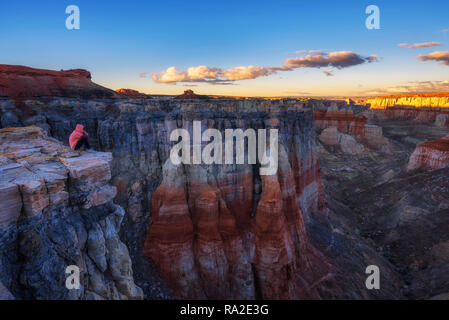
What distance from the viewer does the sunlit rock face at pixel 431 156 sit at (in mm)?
36500

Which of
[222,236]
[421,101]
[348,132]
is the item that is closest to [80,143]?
[222,236]

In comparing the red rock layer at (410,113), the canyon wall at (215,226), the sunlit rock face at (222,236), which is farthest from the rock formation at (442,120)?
the sunlit rock face at (222,236)

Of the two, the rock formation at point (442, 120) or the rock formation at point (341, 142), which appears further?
the rock formation at point (442, 120)

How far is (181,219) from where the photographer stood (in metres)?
14.0

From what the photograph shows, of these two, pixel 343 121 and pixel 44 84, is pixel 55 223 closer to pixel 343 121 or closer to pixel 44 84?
pixel 44 84

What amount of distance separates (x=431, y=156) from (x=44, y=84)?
5379 cm

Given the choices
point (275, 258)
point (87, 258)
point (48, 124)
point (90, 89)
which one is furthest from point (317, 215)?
point (90, 89)

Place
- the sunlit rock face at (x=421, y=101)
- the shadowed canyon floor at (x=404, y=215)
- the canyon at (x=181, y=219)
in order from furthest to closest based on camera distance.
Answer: the sunlit rock face at (x=421, y=101) → the shadowed canyon floor at (x=404, y=215) → the canyon at (x=181, y=219)

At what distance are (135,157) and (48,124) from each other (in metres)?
8.03

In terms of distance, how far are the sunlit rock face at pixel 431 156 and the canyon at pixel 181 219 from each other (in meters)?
8.36

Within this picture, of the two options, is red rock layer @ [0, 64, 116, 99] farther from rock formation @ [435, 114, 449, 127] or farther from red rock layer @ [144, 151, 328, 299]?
rock formation @ [435, 114, 449, 127]

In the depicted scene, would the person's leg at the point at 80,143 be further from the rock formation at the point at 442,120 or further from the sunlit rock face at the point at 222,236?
the rock formation at the point at 442,120

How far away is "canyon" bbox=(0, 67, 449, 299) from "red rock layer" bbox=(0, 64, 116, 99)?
0.38 meters

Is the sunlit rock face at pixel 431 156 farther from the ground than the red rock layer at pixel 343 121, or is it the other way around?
the red rock layer at pixel 343 121
